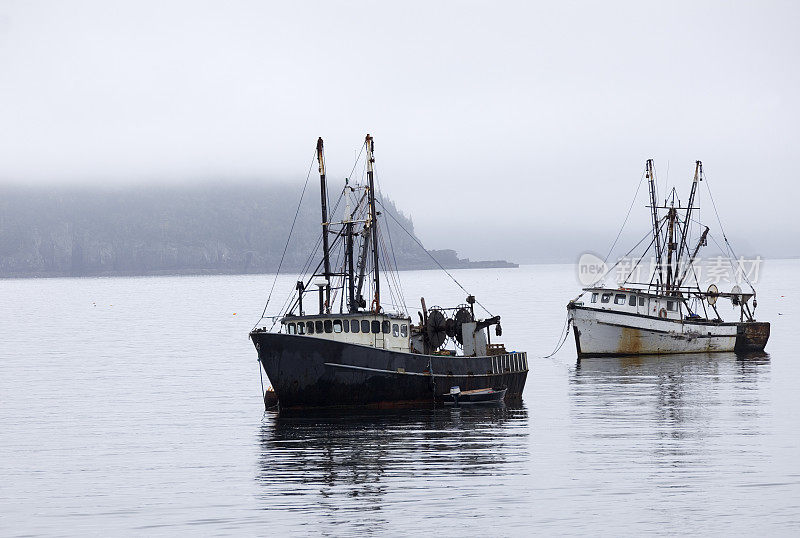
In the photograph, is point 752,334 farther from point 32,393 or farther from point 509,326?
point 32,393

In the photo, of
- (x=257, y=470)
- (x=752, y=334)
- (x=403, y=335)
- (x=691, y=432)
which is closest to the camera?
(x=257, y=470)

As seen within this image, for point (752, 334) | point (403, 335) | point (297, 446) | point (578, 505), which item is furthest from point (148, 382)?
point (752, 334)

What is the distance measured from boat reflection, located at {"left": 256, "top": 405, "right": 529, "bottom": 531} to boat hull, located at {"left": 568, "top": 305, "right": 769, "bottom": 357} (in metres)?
30.7

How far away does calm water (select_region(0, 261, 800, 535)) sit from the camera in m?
25.9

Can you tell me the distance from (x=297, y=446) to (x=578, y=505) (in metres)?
13.2

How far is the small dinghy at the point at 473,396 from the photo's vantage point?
46312 mm

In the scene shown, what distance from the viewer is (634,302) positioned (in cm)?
7581

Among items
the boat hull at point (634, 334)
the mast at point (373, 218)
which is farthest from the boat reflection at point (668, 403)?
the mast at point (373, 218)

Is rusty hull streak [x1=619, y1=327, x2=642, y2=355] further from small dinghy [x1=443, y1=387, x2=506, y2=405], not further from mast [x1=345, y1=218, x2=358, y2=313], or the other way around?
mast [x1=345, y1=218, x2=358, y2=313]

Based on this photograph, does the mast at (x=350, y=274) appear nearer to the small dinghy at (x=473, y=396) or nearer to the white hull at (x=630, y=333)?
the small dinghy at (x=473, y=396)

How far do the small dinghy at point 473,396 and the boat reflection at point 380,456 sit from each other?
613 millimetres

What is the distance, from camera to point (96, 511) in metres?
27.4

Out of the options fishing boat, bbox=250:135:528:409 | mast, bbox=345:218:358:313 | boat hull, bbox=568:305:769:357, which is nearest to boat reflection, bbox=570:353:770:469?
boat hull, bbox=568:305:769:357

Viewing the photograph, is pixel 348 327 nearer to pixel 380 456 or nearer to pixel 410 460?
pixel 380 456
